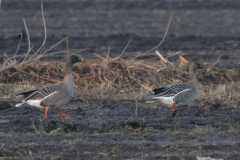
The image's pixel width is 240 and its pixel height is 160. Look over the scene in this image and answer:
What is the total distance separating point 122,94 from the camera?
1100cm

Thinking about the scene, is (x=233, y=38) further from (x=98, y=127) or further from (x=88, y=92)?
(x=98, y=127)

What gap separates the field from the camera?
18.7ft

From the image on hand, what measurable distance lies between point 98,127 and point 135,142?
119cm

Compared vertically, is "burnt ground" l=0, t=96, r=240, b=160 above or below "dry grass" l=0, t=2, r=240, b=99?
below

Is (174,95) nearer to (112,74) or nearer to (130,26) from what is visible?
(112,74)

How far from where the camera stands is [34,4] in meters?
38.5

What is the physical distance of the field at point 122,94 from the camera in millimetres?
5711

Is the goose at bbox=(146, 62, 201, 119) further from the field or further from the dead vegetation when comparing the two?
the dead vegetation

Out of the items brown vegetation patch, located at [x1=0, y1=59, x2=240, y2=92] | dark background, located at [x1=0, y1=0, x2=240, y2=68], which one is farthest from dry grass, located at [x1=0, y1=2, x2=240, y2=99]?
dark background, located at [x1=0, y1=0, x2=240, y2=68]

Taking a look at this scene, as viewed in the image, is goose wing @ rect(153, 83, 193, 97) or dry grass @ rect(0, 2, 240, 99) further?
dry grass @ rect(0, 2, 240, 99)

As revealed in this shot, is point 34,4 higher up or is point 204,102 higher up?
point 34,4

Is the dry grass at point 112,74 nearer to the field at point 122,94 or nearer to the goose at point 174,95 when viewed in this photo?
the field at point 122,94

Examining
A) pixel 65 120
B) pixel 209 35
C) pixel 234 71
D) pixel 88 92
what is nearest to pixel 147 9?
pixel 209 35

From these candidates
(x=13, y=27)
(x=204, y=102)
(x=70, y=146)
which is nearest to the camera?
(x=70, y=146)
